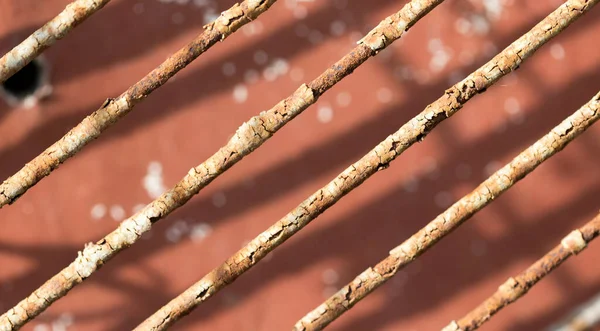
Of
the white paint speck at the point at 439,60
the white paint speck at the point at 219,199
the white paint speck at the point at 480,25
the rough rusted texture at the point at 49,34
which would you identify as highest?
the rough rusted texture at the point at 49,34

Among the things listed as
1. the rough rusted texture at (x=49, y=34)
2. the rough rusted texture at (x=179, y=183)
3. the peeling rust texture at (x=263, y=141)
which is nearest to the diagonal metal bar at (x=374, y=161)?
the peeling rust texture at (x=263, y=141)

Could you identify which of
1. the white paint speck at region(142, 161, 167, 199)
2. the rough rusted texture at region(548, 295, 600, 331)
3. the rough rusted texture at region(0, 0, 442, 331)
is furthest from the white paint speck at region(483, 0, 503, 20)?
the white paint speck at region(142, 161, 167, 199)

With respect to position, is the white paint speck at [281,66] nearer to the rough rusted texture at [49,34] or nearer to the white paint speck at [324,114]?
the white paint speck at [324,114]

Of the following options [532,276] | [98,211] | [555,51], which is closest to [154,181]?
[98,211]

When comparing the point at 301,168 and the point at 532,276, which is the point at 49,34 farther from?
the point at 532,276

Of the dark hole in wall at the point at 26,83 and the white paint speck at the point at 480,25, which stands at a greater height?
the dark hole in wall at the point at 26,83

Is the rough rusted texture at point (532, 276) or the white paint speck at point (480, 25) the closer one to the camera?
the rough rusted texture at point (532, 276)

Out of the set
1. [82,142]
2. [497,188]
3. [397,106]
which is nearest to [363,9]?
[397,106]
